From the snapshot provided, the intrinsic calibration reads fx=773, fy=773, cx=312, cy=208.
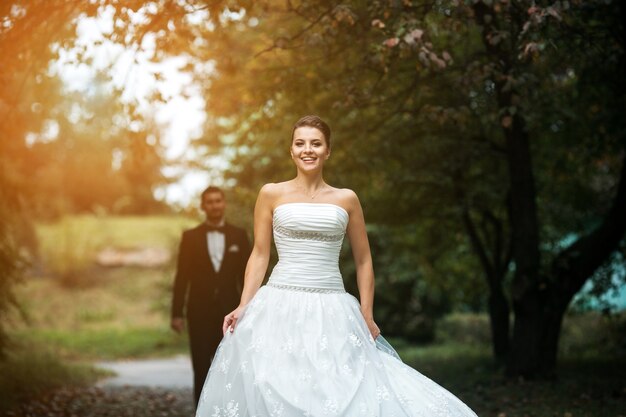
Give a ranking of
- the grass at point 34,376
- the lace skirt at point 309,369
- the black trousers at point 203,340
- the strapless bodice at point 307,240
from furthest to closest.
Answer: the grass at point 34,376
the black trousers at point 203,340
the strapless bodice at point 307,240
the lace skirt at point 309,369

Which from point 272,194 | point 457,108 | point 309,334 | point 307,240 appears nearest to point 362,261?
point 307,240

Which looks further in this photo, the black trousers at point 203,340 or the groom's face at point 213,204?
the groom's face at point 213,204

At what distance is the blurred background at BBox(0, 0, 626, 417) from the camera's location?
8.08 m

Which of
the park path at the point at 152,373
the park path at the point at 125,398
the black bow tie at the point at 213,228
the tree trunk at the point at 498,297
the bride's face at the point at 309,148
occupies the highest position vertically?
the bride's face at the point at 309,148

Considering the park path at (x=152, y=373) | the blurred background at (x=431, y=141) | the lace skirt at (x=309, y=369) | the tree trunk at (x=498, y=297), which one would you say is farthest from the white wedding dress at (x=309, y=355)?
the tree trunk at (x=498, y=297)

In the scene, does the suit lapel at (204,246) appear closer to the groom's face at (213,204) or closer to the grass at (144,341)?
the groom's face at (213,204)

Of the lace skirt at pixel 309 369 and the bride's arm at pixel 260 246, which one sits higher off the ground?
the bride's arm at pixel 260 246

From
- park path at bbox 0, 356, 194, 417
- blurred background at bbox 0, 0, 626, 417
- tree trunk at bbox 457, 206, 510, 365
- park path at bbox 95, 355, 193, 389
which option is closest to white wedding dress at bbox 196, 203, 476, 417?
blurred background at bbox 0, 0, 626, 417

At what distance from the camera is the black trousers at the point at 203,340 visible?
8.05 metres

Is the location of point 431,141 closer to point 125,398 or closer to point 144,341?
point 125,398

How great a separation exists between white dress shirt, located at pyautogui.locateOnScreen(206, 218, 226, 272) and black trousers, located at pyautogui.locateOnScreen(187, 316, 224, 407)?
0.59 metres

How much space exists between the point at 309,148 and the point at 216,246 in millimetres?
3587

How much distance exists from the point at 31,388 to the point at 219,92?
5638 mm

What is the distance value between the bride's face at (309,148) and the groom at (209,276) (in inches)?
135
